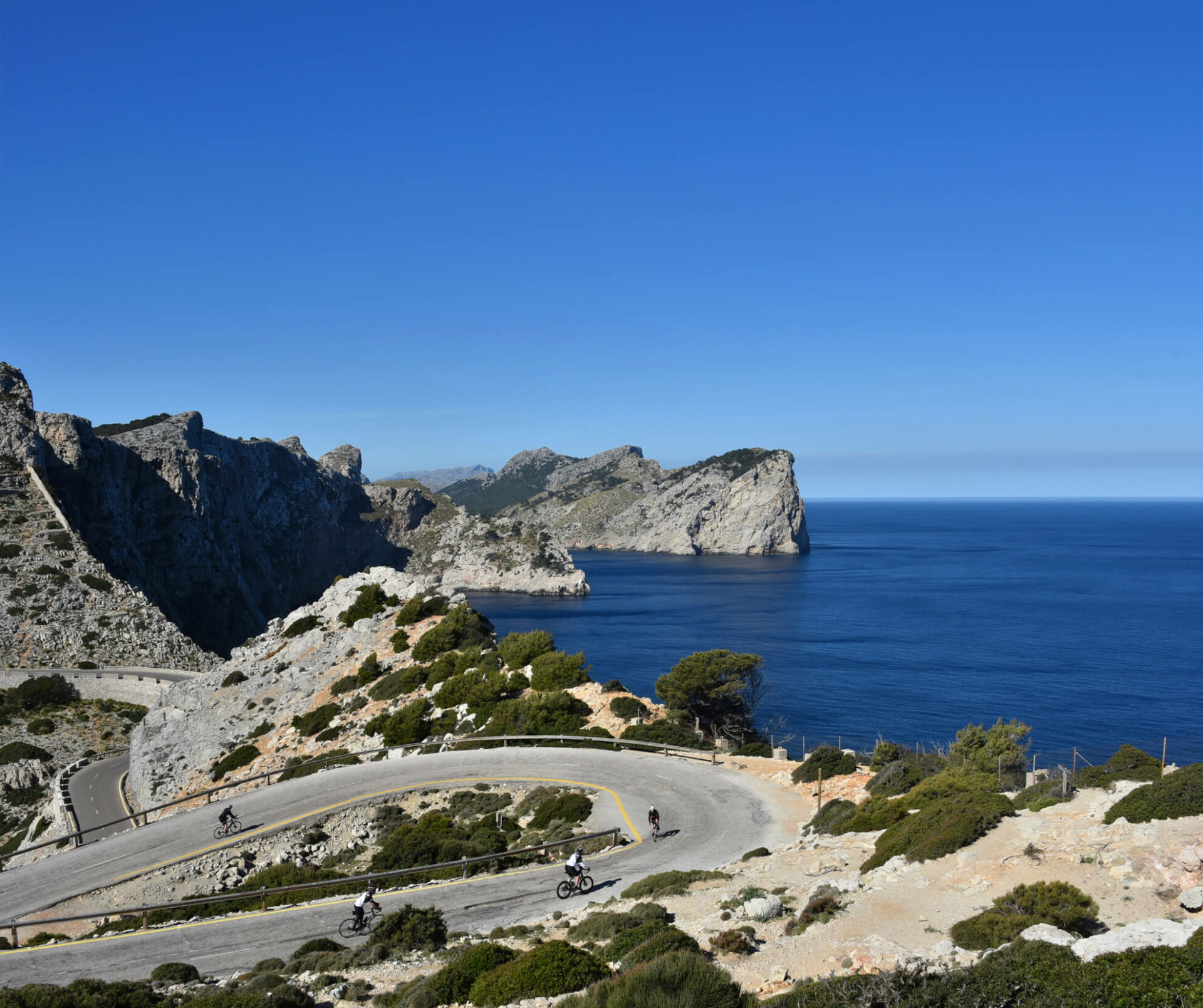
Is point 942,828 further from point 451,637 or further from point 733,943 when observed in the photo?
point 451,637

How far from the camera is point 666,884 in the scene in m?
20.0

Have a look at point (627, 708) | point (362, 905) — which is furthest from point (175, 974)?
point (627, 708)

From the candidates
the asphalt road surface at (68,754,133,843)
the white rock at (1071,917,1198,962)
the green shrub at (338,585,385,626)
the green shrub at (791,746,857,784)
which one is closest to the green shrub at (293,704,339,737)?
the green shrub at (338,585,385,626)

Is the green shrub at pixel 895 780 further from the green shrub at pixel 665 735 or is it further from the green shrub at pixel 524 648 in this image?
the green shrub at pixel 524 648

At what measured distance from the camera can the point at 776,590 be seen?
Result: 524 ft

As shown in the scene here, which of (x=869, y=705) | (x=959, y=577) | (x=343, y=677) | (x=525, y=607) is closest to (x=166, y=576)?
(x=525, y=607)

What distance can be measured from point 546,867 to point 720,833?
6.10 m

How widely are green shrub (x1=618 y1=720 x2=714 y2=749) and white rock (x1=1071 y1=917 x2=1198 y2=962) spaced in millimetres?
25846

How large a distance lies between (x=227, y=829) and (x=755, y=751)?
2292cm

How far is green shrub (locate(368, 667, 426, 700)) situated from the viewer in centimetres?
4653

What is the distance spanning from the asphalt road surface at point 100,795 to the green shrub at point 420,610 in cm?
1959

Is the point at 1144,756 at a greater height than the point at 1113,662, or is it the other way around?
the point at 1144,756

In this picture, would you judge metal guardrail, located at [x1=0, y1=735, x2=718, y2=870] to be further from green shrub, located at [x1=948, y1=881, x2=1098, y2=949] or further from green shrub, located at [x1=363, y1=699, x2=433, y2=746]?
green shrub, located at [x1=948, y1=881, x2=1098, y2=949]

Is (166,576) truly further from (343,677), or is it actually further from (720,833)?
(720,833)
